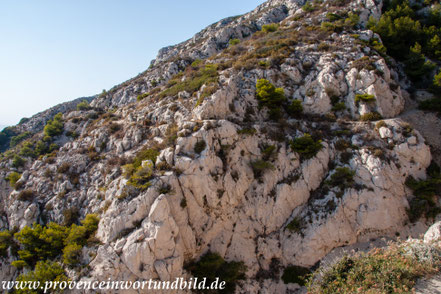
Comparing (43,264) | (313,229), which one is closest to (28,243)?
(43,264)

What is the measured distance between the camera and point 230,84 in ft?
75.0

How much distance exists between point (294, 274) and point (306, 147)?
10.2 metres

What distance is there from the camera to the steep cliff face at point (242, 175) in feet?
50.6

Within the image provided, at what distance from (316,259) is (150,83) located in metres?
42.1

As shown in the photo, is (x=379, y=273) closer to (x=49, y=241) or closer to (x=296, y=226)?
(x=296, y=226)

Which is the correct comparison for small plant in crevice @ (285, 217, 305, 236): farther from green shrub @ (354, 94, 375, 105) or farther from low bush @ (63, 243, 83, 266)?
low bush @ (63, 243, 83, 266)

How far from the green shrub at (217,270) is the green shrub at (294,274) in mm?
3152

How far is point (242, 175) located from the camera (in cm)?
1870

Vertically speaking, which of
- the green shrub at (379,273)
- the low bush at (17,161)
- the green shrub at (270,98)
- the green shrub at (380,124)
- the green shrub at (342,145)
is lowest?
the green shrub at (379,273)

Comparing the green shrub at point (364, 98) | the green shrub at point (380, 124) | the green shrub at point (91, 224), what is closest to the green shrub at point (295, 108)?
the green shrub at point (364, 98)

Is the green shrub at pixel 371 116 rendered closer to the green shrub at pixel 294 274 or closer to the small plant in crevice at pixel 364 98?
the small plant in crevice at pixel 364 98

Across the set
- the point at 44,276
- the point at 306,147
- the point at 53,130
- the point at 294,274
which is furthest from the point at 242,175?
the point at 53,130

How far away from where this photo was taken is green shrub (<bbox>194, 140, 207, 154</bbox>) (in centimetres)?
1795

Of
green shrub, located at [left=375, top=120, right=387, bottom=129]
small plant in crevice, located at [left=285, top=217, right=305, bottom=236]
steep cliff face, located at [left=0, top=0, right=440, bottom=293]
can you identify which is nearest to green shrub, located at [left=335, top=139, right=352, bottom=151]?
steep cliff face, located at [left=0, top=0, right=440, bottom=293]
